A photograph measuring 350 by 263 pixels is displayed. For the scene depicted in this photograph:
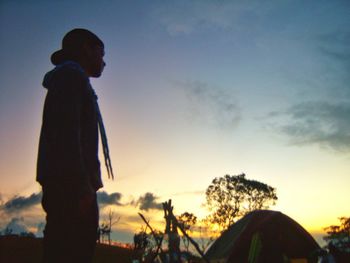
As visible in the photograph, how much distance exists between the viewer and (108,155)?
2799 millimetres

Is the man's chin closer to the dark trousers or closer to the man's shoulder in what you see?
the man's shoulder

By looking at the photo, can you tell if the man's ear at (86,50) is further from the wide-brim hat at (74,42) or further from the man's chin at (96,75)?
the man's chin at (96,75)

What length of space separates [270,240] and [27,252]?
1997cm

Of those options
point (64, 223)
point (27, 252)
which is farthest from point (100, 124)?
point (27, 252)

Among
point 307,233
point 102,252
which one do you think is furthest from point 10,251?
point 307,233

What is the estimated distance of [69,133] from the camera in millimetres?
2199

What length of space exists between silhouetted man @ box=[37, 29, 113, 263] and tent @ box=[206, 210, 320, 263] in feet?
43.8

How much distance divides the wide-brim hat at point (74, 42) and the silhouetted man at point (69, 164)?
0.12 meters

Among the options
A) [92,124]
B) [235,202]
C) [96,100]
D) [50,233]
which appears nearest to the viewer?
[50,233]

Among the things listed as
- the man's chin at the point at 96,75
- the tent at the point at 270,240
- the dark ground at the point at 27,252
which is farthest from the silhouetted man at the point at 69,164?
the dark ground at the point at 27,252

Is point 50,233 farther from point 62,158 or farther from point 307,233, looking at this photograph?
point 307,233

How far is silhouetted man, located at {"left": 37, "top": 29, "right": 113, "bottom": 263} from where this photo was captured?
80.8 inches

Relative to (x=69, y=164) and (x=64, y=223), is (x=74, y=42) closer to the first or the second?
(x=69, y=164)

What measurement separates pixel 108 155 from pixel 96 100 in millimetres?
519
